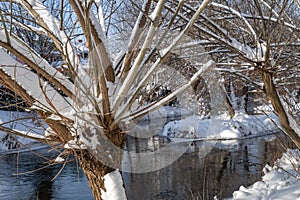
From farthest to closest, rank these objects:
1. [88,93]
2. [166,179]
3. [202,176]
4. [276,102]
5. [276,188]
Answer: [202,176], [166,179], [276,188], [276,102], [88,93]

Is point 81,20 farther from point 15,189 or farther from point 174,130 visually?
point 174,130

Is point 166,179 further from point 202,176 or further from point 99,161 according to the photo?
point 99,161

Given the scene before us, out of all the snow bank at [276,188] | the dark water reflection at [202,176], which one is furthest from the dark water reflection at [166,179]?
the snow bank at [276,188]

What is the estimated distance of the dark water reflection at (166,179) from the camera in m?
6.70

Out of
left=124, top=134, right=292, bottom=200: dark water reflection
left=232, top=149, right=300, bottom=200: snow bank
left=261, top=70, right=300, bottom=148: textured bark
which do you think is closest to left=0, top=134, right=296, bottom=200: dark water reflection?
left=124, top=134, right=292, bottom=200: dark water reflection

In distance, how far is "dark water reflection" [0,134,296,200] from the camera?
22.0ft

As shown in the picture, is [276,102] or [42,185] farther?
[42,185]

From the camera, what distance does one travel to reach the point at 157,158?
9.76 metres

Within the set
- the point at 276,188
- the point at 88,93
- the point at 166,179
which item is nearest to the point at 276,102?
the point at 88,93

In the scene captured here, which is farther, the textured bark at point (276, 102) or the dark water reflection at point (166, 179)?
the dark water reflection at point (166, 179)

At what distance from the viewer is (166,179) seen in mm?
7715

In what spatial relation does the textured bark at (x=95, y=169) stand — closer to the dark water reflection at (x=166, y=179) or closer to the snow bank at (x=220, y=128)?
the dark water reflection at (x=166, y=179)

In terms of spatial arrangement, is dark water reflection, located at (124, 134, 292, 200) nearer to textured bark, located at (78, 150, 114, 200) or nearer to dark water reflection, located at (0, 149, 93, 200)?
dark water reflection, located at (0, 149, 93, 200)

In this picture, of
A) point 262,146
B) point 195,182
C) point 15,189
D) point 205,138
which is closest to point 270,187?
point 195,182
